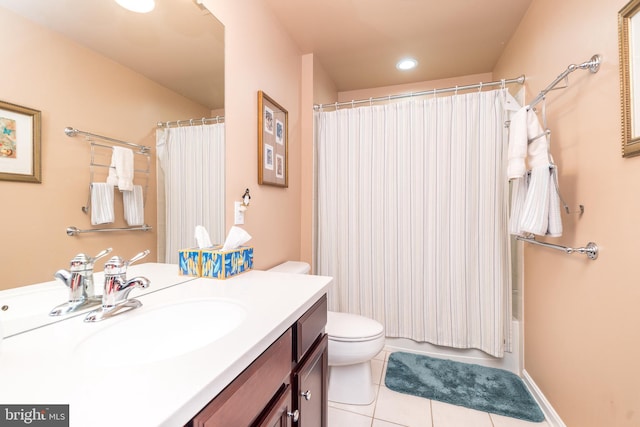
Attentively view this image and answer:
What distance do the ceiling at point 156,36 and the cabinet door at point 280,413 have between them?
117 centimetres

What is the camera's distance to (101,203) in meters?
0.88

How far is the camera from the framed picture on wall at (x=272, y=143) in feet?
5.49

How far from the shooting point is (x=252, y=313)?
84cm

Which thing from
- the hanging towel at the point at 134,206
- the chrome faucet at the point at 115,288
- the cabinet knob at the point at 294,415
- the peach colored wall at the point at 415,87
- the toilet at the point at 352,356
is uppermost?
the peach colored wall at the point at 415,87

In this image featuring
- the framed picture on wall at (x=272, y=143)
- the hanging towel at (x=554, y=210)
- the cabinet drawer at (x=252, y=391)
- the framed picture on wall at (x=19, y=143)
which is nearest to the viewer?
the cabinet drawer at (x=252, y=391)

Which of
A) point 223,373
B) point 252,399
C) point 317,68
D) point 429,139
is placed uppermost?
point 317,68

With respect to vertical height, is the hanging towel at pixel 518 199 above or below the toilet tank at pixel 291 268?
above

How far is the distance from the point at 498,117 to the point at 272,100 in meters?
1.53

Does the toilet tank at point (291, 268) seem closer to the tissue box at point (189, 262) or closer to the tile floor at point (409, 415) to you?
the tissue box at point (189, 262)

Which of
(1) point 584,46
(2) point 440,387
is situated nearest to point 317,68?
(1) point 584,46

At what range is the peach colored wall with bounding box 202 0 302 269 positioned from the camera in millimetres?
1447

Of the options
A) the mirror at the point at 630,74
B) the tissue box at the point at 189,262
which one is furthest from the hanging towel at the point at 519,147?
the tissue box at the point at 189,262

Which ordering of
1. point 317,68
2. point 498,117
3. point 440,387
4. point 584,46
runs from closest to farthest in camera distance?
point 584,46
point 440,387
point 498,117
point 317,68

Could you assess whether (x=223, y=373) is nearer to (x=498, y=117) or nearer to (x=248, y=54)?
(x=248, y=54)
